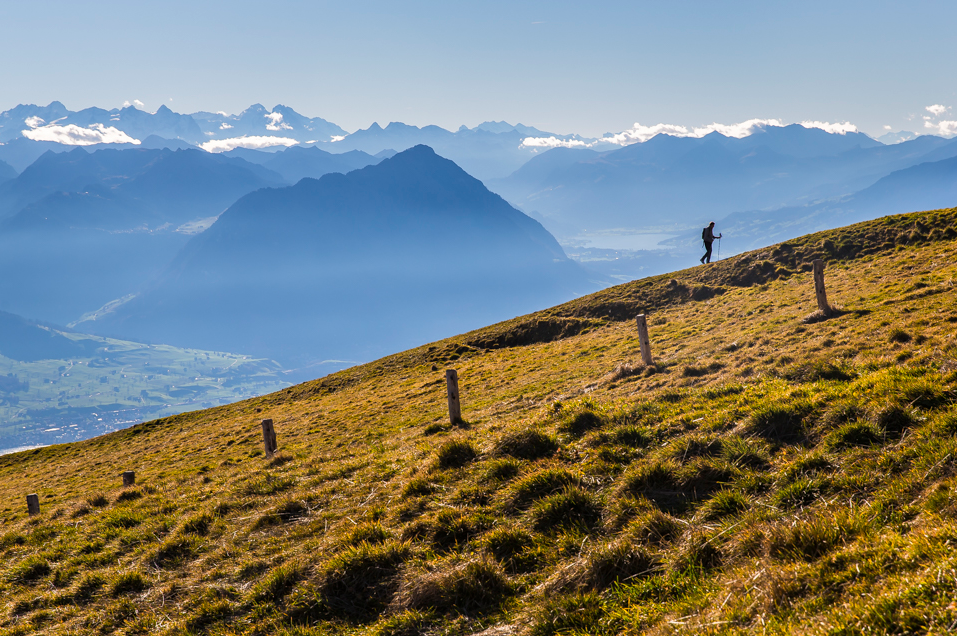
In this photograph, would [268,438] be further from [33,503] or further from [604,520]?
[604,520]

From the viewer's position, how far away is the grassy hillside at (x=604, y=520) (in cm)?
518

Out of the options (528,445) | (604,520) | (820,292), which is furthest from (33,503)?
(820,292)

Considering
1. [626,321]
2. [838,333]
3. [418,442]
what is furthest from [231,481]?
[626,321]

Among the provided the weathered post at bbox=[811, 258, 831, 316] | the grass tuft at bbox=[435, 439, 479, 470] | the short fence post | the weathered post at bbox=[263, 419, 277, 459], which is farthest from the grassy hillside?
the weathered post at bbox=[263, 419, 277, 459]

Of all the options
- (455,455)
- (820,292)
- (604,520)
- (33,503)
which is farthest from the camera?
(820,292)

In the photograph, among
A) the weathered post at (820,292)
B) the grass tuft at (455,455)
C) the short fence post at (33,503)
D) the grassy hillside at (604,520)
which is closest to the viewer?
the grassy hillside at (604,520)

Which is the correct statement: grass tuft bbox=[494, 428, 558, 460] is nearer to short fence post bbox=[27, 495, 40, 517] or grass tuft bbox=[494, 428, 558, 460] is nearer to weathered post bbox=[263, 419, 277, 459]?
weathered post bbox=[263, 419, 277, 459]

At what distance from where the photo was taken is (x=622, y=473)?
339 inches

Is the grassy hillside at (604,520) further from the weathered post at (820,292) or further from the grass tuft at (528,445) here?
the weathered post at (820,292)

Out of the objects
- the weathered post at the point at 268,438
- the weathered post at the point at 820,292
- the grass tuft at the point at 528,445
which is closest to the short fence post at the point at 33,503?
the weathered post at the point at 268,438

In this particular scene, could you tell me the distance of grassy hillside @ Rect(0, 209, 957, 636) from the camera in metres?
5.18

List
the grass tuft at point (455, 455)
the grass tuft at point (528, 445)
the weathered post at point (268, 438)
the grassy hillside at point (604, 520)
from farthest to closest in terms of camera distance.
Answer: the weathered post at point (268, 438), the grass tuft at point (455, 455), the grass tuft at point (528, 445), the grassy hillside at point (604, 520)

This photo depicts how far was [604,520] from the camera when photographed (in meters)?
7.46

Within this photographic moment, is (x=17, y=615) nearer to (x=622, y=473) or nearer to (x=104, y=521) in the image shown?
(x=104, y=521)
